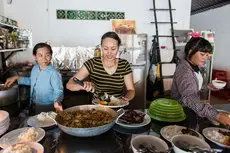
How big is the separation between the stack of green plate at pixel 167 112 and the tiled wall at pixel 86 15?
234cm

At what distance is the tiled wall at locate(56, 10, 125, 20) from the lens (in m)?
3.10

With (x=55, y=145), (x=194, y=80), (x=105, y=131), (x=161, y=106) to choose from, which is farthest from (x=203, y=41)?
(x=55, y=145)

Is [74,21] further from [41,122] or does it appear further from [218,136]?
[218,136]

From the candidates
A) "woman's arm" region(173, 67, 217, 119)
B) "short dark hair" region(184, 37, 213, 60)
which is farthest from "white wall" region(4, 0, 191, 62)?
"woman's arm" region(173, 67, 217, 119)

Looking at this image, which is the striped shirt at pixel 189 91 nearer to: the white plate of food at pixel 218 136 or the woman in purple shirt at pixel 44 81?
the white plate of food at pixel 218 136

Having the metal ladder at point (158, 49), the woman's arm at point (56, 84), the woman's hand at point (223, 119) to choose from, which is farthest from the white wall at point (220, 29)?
the woman's arm at point (56, 84)

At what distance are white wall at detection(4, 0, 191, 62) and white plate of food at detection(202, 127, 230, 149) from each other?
254 centimetres

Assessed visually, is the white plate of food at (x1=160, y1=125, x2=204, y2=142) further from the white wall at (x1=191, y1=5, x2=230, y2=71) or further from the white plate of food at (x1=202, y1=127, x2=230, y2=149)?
the white wall at (x1=191, y1=5, x2=230, y2=71)

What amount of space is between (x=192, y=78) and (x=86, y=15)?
7.52ft

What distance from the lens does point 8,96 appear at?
152cm

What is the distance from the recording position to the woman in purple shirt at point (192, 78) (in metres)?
1.21

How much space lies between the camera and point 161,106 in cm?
121

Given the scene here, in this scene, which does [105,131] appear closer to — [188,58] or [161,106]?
[161,106]

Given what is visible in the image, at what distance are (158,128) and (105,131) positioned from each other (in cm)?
32
